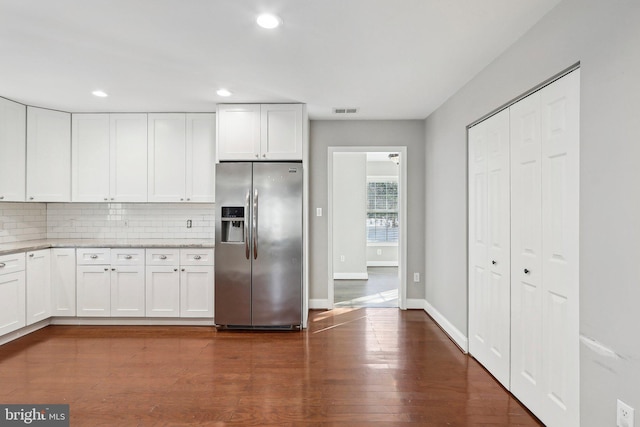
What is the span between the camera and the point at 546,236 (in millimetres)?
2162

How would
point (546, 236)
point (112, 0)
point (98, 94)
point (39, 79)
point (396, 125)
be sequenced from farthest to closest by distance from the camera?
1. point (396, 125)
2. point (98, 94)
3. point (39, 79)
4. point (546, 236)
5. point (112, 0)

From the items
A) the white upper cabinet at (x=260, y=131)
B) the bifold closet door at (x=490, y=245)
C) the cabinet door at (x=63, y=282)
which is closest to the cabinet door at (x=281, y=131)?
the white upper cabinet at (x=260, y=131)

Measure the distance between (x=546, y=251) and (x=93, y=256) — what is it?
441 centimetres

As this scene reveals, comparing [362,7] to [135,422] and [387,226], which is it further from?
[387,226]

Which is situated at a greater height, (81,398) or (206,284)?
(206,284)

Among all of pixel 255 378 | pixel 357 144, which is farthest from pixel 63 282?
pixel 357 144

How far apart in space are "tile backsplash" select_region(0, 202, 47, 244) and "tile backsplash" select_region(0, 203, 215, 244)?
2.2 inches

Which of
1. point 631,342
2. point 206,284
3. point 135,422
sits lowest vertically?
point 135,422

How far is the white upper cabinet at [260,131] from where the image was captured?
3.96 m

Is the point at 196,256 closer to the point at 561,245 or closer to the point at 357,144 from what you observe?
the point at 357,144

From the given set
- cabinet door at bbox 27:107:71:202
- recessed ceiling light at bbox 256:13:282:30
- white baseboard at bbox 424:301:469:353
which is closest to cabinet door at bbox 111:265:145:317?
cabinet door at bbox 27:107:71:202

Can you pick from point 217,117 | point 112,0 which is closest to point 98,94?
point 217,117

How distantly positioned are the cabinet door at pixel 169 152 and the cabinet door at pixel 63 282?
4.20ft

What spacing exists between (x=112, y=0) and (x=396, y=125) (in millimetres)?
3511
